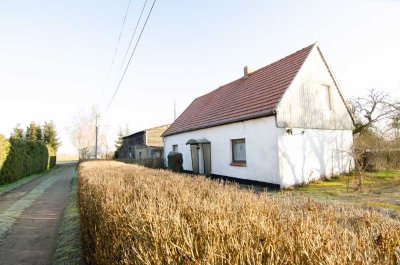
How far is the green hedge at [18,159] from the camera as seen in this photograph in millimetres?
18484

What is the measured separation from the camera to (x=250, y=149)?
13.8 m

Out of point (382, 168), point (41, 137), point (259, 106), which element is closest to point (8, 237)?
point (259, 106)

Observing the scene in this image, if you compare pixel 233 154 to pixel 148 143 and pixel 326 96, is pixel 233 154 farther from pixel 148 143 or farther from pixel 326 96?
pixel 148 143

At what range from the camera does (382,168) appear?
1733cm

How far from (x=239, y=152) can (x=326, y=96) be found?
6150mm

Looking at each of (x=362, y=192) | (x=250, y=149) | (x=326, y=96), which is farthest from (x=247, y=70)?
(x=362, y=192)

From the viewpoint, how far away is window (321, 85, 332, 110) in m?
15.3

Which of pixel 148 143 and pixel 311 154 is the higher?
pixel 148 143

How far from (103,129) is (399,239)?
9211cm

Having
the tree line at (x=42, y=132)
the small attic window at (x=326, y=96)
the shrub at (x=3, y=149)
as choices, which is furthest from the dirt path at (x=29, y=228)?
the tree line at (x=42, y=132)

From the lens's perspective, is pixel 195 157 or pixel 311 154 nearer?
pixel 311 154

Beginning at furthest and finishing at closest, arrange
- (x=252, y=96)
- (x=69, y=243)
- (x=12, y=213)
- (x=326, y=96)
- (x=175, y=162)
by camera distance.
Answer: (x=175, y=162) < (x=252, y=96) < (x=326, y=96) < (x=12, y=213) < (x=69, y=243)

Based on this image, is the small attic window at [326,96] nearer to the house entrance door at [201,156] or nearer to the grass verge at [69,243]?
the house entrance door at [201,156]

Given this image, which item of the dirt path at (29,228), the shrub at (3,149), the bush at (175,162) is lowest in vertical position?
the dirt path at (29,228)
